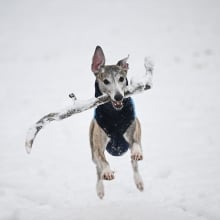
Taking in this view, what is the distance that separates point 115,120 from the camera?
5395 millimetres

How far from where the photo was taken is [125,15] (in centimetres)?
3000

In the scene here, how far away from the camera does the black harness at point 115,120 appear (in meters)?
5.37

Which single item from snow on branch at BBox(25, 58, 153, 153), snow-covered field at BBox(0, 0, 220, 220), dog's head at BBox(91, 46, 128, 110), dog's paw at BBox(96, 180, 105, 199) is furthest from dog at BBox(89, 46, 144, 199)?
snow-covered field at BBox(0, 0, 220, 220)

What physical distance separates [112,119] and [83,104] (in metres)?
0.57

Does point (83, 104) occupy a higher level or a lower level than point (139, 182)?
higher

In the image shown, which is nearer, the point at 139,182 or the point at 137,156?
the point at 137,156

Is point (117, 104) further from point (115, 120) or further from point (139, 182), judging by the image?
point (139, 182)

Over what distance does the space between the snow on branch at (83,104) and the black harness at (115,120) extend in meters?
0.27

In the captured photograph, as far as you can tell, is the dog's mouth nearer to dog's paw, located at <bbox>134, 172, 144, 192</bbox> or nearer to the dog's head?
the dog's head

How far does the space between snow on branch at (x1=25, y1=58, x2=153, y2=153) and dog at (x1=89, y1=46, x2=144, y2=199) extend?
11cm

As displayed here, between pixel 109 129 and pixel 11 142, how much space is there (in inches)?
204

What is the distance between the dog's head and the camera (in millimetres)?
4988

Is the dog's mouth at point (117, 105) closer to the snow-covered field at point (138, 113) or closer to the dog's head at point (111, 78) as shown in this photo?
the dog's head at point (111, 78)

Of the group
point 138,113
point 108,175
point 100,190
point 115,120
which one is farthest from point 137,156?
point 138,113
